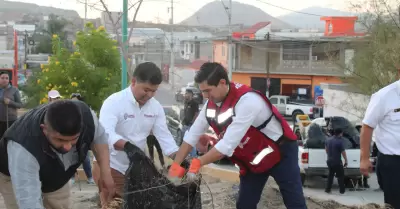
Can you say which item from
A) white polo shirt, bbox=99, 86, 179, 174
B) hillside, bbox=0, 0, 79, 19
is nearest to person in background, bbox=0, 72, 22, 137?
white polo shirt, bbox=99, 86, 179, 174

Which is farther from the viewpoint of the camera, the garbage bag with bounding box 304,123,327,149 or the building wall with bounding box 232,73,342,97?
the building wall with bounding box 232,73,342,97

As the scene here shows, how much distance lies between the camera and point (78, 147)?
3.59 m

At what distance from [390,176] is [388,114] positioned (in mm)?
533

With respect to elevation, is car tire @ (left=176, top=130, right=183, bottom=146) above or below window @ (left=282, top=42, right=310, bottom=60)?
below

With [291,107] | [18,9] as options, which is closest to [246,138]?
[291,107]

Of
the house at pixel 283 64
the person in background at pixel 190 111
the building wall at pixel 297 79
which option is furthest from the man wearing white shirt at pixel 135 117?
the building wall at pixel 297 79

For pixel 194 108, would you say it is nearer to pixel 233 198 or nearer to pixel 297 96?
pixel 233 198

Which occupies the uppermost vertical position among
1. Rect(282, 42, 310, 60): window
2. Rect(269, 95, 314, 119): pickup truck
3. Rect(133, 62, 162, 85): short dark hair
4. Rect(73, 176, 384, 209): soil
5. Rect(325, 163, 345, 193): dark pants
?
Rect(282, 42, 310, 60): window

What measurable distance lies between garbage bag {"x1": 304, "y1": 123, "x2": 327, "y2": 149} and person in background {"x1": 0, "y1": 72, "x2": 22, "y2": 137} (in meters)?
6.23

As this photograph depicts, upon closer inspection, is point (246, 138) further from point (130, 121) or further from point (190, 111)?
point (190, 111)

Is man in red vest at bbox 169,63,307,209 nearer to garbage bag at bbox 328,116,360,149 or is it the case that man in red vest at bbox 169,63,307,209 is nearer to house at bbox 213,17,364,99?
garbage bag at bbox 328,116,360,149

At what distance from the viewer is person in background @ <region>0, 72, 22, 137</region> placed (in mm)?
9797

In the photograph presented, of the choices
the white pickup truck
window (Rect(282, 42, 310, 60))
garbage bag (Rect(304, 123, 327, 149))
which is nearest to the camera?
the white pickup truck

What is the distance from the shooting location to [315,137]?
13000 mm
